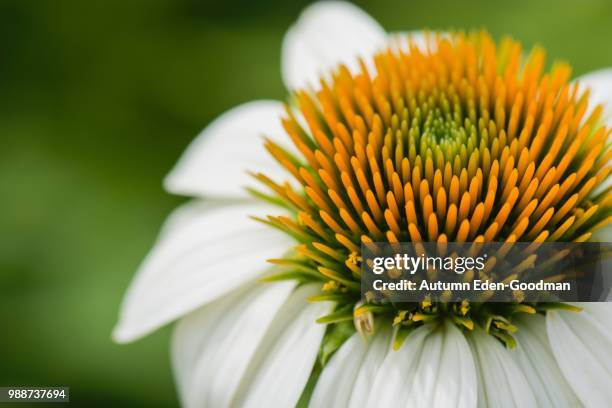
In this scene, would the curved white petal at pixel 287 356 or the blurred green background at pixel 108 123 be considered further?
the blurred green background at pixel 108 123

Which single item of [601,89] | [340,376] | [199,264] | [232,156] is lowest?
[340,376]

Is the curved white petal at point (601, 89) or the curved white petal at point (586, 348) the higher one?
the curved white petal at point (601, 89)

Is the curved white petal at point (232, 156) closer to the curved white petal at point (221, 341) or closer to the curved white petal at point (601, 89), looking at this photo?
the curved white petal at point (221, 341)

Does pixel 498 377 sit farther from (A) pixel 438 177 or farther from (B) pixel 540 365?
(A) pixel 438 177

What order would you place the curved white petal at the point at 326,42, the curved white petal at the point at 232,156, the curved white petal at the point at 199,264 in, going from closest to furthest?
the curved white petal at the point at 199,264, the curved white petal at the point at 232,156, the curved white petal at the point at 326,42

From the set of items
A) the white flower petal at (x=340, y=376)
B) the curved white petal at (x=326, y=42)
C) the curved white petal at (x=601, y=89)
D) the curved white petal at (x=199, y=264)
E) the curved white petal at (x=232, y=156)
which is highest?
the curved white petal at (x=326, y=42)

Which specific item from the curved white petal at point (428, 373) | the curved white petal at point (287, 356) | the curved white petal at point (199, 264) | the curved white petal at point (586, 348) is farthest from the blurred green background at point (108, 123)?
the curved white petal at point (586, 348)

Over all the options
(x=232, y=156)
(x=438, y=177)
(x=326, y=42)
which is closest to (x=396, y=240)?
(x=438, y=177)
